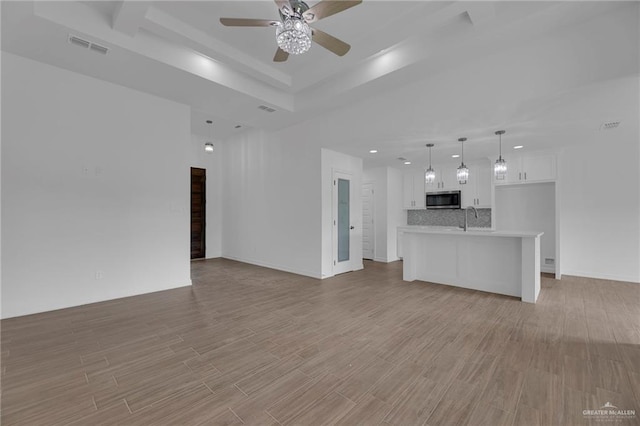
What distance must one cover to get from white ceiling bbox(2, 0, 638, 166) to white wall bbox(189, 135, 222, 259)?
Result: 3172mm

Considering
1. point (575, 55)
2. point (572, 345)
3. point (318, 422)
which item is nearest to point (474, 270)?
point (572, 345)

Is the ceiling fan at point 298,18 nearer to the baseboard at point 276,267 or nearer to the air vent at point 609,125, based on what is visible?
the baseboard at point 276,267

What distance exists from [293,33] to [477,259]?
14.4ft

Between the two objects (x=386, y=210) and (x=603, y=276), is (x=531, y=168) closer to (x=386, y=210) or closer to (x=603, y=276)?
(x=603, y=276)

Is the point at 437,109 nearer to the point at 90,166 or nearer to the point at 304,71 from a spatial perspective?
the point at 304,71

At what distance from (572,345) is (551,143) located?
13.7ft

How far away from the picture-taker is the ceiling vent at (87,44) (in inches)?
124

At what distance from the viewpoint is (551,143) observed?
5293 mm

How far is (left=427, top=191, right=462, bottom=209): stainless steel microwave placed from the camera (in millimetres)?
7086

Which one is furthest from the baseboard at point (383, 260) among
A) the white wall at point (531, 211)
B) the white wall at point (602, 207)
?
the white wall at point (602, 207)

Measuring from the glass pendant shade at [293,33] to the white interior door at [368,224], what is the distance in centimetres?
587

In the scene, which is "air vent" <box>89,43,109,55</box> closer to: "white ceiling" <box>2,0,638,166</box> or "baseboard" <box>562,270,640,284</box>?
"white ceiling" <box>2,0,638,166</box>

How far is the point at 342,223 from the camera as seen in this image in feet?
19.8

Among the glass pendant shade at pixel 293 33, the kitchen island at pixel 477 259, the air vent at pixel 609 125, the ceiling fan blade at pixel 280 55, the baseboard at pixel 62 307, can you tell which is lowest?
the baseboard at pixel 62 307
